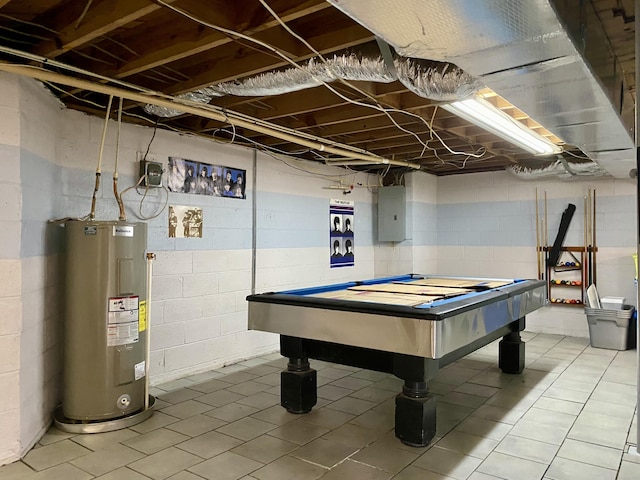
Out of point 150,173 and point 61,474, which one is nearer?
point 61,474

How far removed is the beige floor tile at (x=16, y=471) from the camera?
7.94ft

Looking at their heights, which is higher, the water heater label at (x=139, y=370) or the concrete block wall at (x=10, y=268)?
the concrete block wall at (x=10, y=268)

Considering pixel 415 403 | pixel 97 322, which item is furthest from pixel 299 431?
pixel 97 322

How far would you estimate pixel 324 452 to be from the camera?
2.73 metres

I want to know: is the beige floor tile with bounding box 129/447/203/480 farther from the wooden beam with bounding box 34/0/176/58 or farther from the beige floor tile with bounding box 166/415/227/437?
the wooden beam with bounding box 34/0/176/58

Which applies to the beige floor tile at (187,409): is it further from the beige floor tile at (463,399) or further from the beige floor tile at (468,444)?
the beige floor tile at (463,399)

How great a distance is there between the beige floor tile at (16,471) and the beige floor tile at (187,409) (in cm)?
96

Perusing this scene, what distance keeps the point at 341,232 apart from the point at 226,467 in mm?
3909

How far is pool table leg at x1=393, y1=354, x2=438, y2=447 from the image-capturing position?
277 centimetres

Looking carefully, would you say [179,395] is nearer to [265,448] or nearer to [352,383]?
[265,448]

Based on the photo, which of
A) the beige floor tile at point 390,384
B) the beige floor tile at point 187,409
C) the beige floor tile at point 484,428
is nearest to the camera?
the beige floor tile at point 484,428

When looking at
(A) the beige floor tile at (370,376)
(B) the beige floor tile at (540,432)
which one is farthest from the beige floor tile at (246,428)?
(B) the beige floor tile at (540,432)

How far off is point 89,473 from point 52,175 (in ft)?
6.31

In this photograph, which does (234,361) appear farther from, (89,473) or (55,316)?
(89,473)
